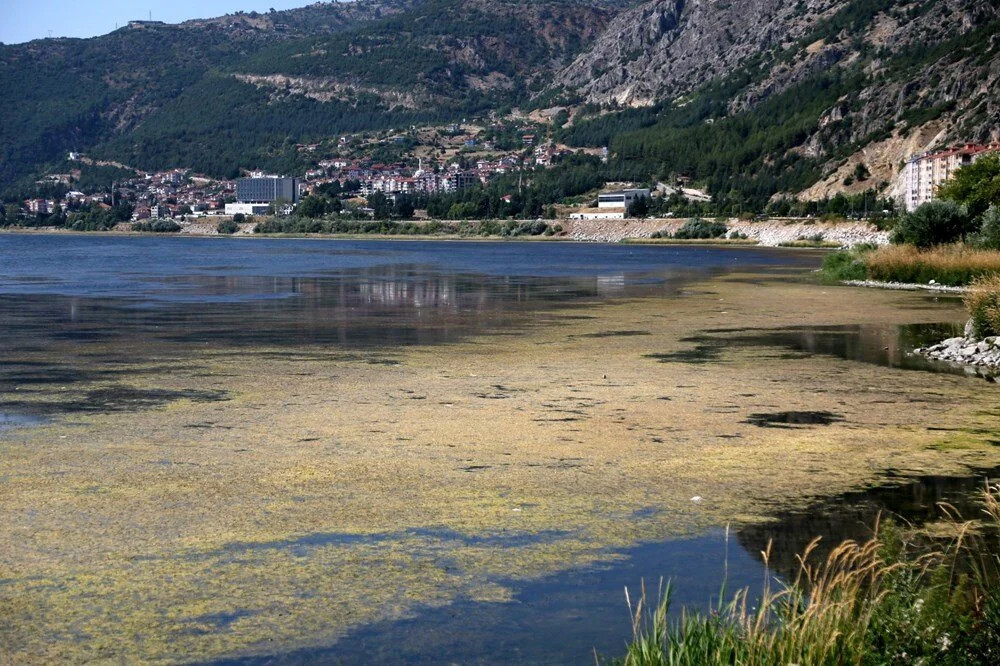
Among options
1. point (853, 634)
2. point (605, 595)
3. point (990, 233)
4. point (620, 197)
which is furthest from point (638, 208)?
point (853, 634)

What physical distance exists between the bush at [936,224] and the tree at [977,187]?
24.5ft

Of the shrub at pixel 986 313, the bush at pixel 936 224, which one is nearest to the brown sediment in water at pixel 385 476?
the shrub at pixel 986 313

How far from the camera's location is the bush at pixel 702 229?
5369 inches

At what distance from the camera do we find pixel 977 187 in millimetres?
62594

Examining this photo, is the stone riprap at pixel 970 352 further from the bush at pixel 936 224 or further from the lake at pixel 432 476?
the bush at pixel 936 224

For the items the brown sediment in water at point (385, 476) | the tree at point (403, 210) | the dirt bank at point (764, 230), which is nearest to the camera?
the brown sediment in water at point (385, 476)

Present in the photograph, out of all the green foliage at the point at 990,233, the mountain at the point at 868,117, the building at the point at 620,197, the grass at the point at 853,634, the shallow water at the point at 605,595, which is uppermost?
the mountain at the point at 868,117

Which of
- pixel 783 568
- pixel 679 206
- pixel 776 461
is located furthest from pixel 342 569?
pixel 679 206

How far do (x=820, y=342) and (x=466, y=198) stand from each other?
557 ft

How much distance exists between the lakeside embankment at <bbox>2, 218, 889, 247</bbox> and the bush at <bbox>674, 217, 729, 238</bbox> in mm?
1106

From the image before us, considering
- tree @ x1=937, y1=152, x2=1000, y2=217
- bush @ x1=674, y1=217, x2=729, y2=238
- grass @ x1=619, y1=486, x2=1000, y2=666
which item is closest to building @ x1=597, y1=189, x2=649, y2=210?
bush @ x1=674, y1=217, x2=729, y2=238

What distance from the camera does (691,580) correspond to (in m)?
9.51

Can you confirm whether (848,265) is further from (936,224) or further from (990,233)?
(990,233)

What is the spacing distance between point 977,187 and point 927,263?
2138 centimetres
